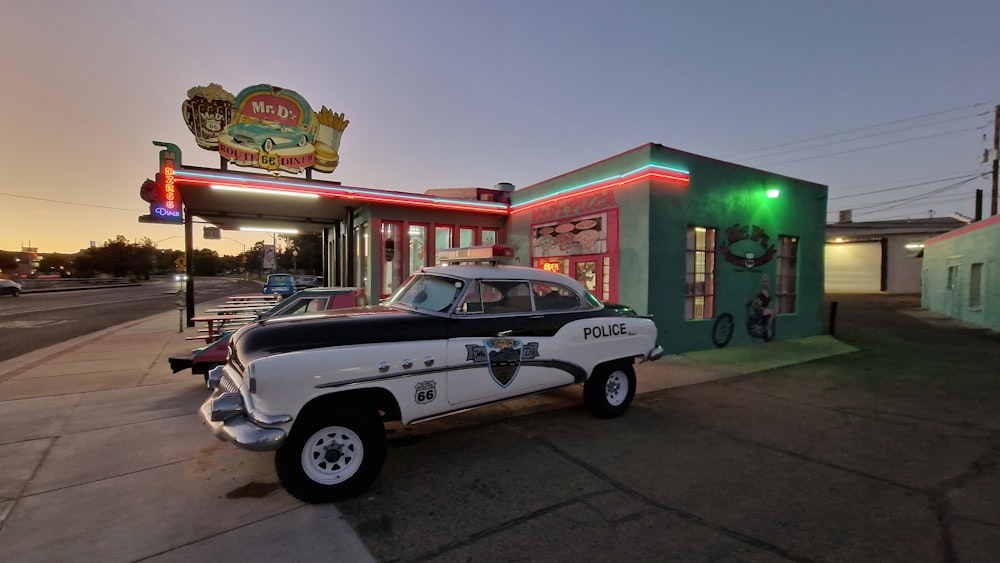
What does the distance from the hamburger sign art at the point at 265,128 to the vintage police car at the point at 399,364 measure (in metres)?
9.87

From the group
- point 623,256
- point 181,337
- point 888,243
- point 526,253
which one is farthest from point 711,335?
point 888,243

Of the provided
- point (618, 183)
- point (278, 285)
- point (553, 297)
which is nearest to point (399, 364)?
point (553, 297)

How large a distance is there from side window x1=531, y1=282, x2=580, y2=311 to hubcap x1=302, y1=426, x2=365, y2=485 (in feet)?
7.75

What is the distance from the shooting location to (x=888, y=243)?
35.2m

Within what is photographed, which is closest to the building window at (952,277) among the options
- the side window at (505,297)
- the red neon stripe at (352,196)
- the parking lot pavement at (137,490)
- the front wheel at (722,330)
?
the front wheel at (722,330)

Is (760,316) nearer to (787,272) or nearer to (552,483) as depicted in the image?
(787,272)

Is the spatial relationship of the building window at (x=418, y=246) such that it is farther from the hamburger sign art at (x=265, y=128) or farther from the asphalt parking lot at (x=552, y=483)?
the asphalt parking lot at (x=552, y=483)

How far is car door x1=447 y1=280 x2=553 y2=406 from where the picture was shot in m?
4.09

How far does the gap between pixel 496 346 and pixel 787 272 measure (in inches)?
455

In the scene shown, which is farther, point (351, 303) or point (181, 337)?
point (181, 337)

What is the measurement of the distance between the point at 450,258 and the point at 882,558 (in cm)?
456

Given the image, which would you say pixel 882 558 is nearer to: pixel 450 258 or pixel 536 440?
pixel 536 440

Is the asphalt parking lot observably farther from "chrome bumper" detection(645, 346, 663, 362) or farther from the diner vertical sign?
the diner vertical sign

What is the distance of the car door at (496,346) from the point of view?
13.4ft
